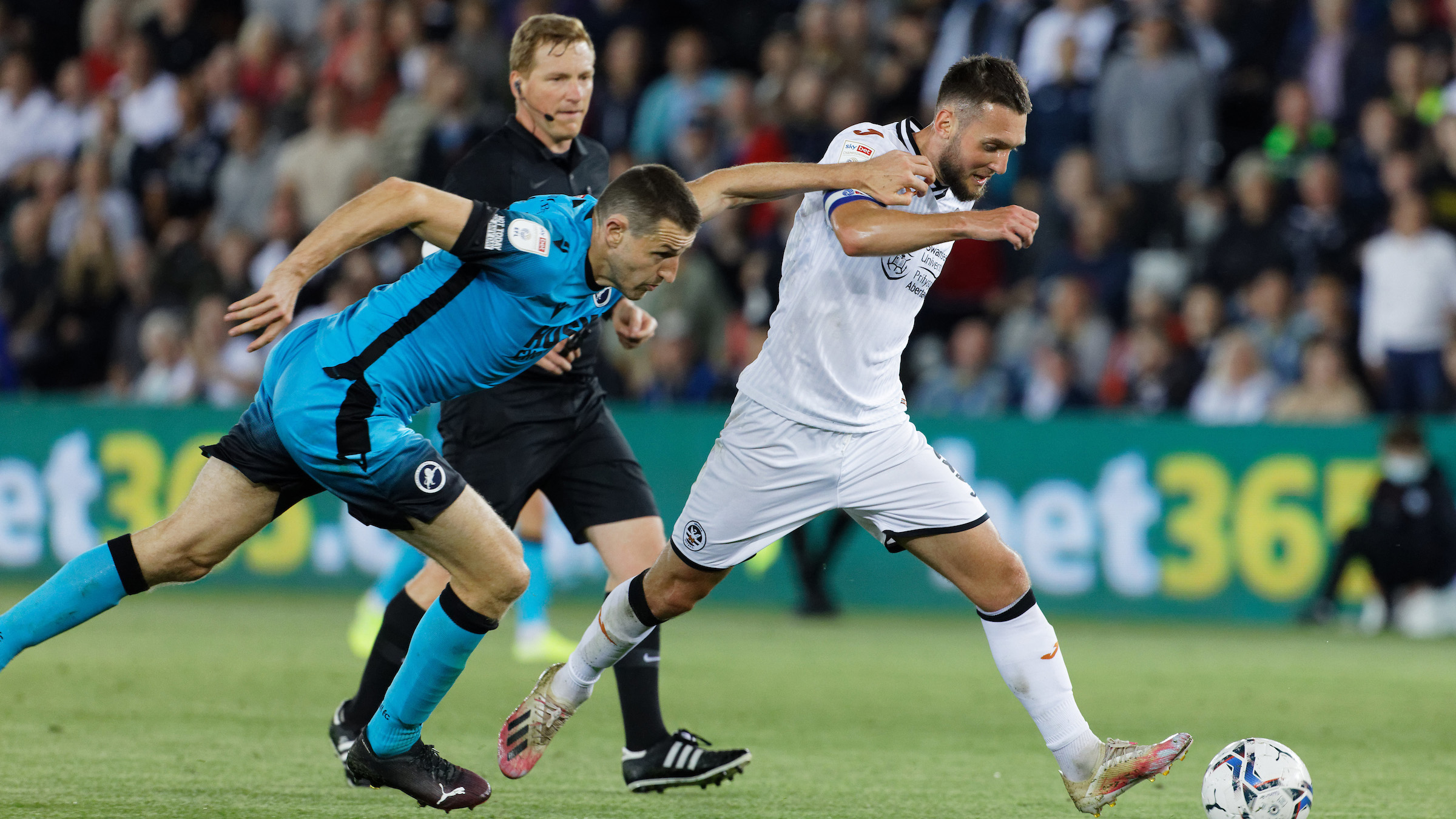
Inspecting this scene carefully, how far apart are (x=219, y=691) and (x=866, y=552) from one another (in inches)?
232

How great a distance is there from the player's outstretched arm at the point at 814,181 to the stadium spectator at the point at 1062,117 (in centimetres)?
953

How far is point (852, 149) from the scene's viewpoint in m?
5.39

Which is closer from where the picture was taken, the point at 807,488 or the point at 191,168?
the point at 807,488

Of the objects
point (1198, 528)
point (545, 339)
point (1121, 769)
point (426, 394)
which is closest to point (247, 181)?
point (1198, 528)

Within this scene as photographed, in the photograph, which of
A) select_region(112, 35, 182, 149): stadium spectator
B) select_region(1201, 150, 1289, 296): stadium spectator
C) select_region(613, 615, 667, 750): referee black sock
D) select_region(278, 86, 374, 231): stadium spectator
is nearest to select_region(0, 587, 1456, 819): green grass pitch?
select_region(613, 615, 667, 750): referee black sock

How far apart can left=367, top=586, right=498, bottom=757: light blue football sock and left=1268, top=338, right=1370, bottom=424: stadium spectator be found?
846 cm

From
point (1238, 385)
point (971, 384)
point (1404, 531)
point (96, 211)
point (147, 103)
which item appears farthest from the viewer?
point (147, 103)

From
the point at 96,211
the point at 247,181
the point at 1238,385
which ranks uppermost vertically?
the point at 247,181

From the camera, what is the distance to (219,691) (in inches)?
324

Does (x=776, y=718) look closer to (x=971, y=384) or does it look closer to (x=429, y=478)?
(x=429, y=478)

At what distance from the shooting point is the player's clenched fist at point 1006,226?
16.0 feet

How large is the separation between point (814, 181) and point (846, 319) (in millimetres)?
473

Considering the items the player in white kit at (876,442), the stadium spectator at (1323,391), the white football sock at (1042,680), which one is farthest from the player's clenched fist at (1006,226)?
the stadium spectator at (1323,391)

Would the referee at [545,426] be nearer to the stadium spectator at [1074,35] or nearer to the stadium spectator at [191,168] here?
the stadium spectator at [1074,35]
